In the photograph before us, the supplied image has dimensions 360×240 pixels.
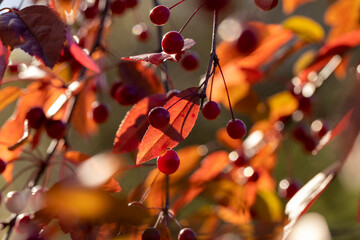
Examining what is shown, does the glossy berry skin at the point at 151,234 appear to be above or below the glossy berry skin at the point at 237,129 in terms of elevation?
below

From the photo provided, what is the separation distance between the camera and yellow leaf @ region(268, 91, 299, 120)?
107 centimetres

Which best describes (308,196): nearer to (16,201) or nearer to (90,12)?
(16,201)

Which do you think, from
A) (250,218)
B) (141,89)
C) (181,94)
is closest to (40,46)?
(181,94)

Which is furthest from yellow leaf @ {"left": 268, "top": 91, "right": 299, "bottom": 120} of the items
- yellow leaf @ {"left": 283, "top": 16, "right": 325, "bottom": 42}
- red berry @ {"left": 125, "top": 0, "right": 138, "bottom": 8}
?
red berry @ {"left": 125, "top": 0, "right": 138, "bottom": 8}

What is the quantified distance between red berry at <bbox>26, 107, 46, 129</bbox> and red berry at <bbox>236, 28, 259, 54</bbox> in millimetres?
443

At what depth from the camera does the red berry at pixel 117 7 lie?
1013 mm

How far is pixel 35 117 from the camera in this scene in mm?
774

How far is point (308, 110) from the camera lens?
3.38ft

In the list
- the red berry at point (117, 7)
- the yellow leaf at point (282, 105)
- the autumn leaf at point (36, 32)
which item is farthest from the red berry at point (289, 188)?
the autumn leaf at point (36, 32)

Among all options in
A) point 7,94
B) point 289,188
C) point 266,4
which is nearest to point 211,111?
point 266,4

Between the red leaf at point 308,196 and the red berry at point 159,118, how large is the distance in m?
0.17

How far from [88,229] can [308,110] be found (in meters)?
0.61

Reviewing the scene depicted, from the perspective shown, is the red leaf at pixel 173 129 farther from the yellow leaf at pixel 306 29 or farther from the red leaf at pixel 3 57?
the yellow leaf at pixel 306 29

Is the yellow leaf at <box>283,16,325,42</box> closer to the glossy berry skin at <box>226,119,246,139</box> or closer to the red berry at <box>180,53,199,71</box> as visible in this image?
the red berry at <box>180,53,199,71</box>
